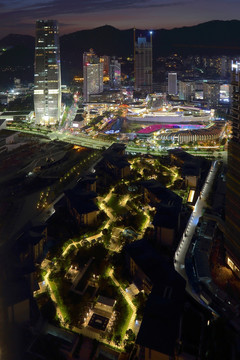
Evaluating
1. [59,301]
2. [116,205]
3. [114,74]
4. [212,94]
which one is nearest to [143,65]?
[114,74]

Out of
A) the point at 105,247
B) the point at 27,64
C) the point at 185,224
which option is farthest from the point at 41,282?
the point at 27,64

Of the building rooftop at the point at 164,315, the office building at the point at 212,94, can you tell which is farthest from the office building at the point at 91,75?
the building rooftop at the point at 164,315

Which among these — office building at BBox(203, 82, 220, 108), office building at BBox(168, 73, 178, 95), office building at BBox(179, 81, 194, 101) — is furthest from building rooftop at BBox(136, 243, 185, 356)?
office building at BBox(168, 73, 178, 95)

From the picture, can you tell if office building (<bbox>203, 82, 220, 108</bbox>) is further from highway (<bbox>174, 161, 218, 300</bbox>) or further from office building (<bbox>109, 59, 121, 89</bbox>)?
highway (<bbox>174, 161, 218, 300</bbox>)

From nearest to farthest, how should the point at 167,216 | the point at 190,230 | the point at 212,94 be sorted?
the point at 167,216, the point at 190,230, the point at 212,94

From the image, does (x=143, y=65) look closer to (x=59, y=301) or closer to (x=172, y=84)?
(x=172, y=84)

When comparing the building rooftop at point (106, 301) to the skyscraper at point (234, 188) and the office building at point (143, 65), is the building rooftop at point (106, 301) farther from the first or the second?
the office building at point (143, 65)
